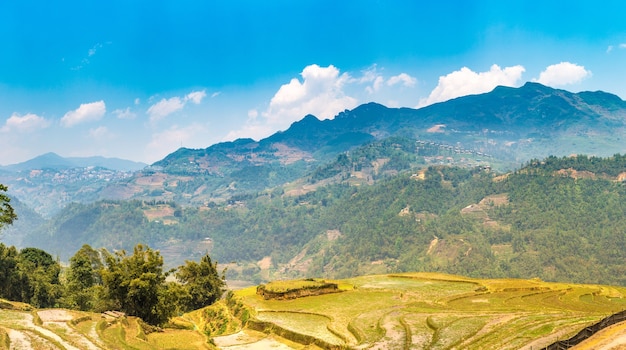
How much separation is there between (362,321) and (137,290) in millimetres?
26340

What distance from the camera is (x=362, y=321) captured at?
52.2 meters

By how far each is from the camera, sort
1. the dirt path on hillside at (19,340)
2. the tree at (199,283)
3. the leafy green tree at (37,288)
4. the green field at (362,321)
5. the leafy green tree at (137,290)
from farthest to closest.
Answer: the tree at (199,283), the leafy green tree at (37,288), the leafy green tree at (137,290), the green field at (362,321), the dirt path on hillside at (19,340)

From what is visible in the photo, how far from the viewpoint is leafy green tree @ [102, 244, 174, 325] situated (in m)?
50.3

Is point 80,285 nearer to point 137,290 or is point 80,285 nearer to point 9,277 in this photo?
point 9,277

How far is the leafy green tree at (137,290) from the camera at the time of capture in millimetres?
50281

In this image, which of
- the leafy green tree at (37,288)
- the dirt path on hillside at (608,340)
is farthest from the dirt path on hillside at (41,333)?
the dirt path on hillside at (608,340)

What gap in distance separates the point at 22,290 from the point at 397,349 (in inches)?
2532

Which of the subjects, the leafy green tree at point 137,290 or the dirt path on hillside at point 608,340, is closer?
the dirt path on hillside at point 608,340

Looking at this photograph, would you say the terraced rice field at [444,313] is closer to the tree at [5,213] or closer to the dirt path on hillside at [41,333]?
the dirt path on hillside at [41,333]

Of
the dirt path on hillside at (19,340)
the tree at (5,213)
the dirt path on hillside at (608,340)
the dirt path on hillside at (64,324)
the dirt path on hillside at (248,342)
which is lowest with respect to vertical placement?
the dirt path on hillside at (248,342)

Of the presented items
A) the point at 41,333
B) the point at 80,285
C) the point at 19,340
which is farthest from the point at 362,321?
the point at 80,285

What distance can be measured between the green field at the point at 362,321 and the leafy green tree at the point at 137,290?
2.94 meters

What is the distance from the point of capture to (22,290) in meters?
72.4

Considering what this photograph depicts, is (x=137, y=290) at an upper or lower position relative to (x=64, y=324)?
upper
